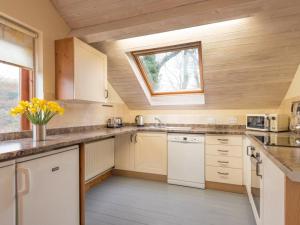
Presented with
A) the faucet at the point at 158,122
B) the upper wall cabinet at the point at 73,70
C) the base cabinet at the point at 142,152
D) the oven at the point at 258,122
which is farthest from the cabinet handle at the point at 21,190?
the oven at the point at 258,122

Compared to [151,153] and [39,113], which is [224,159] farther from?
[39,113]

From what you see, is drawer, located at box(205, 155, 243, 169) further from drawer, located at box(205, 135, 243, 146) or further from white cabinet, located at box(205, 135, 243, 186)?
drawer, located at box(205, 135, 243, 146)

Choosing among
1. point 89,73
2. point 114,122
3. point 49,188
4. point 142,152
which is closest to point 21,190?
point 49,188

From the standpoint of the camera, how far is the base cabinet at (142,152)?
10.1ft

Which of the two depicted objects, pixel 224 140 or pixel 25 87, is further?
pixel 224 140

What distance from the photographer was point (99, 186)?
289 centimetres

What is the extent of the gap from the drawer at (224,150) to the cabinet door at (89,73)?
1773mm

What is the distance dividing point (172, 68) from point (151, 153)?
1520 mm

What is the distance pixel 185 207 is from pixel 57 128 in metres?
1.84

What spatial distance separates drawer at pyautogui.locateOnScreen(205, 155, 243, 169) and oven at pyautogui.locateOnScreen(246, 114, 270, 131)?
0.54 m

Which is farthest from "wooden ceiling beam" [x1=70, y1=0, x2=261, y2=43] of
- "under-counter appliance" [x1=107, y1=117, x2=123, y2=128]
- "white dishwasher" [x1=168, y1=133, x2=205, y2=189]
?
"white dishwasher" [x1=168, y1=133, x2=205, y2=189]

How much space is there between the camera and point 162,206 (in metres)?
2.25

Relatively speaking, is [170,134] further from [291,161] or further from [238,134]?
[291,161]

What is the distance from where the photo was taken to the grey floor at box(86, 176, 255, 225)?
1963 millimetres
